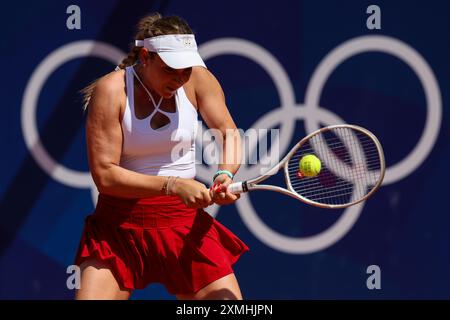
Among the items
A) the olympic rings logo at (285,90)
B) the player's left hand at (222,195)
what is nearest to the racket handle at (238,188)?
the player's left hand at (222,195)

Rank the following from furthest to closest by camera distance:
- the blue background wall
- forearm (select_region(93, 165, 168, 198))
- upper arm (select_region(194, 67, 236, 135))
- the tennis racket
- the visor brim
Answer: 1. the blue background wall
2. the tennis racket
3. upper arm (select_region(194, 67, 236, 135))
4. forearm (select_region(93, 165, 168, 198))
5. the visor brim

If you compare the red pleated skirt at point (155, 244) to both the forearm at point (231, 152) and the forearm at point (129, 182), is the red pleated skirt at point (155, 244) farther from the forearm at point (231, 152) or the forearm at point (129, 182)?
the forearm at point (231, 152)

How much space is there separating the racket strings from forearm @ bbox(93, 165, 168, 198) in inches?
27.5

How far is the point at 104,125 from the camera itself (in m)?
4.26

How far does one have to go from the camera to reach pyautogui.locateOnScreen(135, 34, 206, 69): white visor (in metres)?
4.15

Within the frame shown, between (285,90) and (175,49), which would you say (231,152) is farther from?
(285,90)

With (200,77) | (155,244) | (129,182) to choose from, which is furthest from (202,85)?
(155,244)

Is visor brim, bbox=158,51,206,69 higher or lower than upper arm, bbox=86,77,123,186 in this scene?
higher

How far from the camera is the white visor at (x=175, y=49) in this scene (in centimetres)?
415

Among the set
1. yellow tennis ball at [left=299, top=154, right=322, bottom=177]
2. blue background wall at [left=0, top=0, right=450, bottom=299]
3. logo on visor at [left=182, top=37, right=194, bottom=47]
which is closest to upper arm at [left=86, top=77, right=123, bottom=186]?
logo on visor at [left=182, top=37, right=194, bottom=47]

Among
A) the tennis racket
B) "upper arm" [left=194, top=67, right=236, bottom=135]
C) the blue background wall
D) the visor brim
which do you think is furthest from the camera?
the blue background wall

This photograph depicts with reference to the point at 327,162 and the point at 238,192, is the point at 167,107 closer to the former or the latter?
the point at 238,192

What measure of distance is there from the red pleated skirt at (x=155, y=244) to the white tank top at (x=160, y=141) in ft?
0.43

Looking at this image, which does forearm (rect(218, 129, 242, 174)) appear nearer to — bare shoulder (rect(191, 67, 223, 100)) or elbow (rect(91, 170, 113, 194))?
bare shoulder (rect(191, 67, 223, 100))
